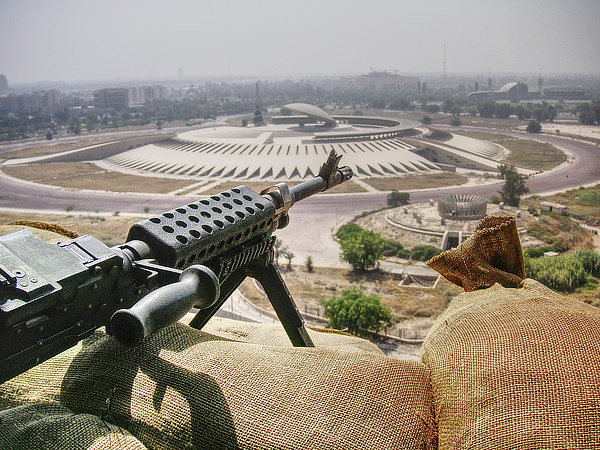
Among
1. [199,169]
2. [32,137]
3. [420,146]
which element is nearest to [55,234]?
[199,169]

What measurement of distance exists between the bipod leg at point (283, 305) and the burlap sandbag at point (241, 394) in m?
1.49

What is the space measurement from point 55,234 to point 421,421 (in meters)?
5.57

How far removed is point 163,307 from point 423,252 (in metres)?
26.9

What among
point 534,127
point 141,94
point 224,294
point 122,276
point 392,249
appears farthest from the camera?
point 141,94

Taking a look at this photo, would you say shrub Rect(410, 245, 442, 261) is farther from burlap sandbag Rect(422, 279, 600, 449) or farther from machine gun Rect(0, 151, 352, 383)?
A: machine gun Rect(0, 151, 352, 383)

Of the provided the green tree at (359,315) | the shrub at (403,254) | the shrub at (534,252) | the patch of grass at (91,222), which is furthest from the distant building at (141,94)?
the green tree at (359,315)

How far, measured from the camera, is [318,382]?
4426mm

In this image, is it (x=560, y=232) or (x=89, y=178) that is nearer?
(x=560, y=232)

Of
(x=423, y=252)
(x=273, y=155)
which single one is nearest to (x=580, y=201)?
(x=423, y=252)

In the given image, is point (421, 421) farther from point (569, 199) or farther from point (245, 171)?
point (245, 171)

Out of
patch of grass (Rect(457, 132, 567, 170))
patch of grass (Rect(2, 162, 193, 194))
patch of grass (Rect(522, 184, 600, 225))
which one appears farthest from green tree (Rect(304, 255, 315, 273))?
patch of grass (Rect(457, 132, 567, 170))

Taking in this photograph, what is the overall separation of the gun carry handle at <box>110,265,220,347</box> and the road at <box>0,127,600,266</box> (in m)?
25.6

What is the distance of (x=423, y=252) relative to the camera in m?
28.5

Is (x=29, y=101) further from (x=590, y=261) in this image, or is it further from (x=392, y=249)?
(x=590, y=261)
